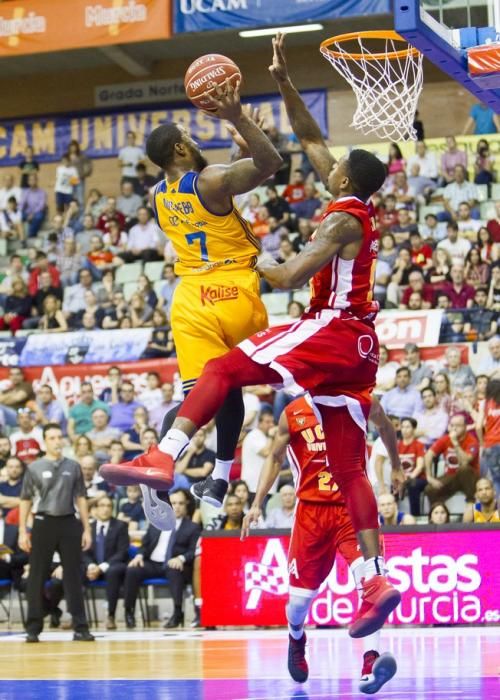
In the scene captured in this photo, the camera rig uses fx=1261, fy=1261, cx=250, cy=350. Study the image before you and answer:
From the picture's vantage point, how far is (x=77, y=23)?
23.2m

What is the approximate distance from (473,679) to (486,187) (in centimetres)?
1345

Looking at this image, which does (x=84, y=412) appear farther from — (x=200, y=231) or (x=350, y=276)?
(x=350, y=276)

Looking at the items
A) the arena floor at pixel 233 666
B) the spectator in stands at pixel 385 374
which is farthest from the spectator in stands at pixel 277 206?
the arena floor at pixel 233 666

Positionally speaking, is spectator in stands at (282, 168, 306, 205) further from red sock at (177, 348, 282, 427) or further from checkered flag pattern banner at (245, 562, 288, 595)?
red sock at (177, 348, 282, 427)

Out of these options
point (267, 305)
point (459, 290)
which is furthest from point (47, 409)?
point (459, 290)

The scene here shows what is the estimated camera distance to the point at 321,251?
7.09 metres

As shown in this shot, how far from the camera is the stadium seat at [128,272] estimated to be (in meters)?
21.9

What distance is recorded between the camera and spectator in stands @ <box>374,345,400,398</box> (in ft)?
56.4

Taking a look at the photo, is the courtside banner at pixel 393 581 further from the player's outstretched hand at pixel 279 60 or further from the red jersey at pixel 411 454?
the player's outstretched hand at pixel 279 60

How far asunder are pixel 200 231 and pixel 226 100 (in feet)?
2.98

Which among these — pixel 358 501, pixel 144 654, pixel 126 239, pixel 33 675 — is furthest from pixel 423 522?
pixel 126 239

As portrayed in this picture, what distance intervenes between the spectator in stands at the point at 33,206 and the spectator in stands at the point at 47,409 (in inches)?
263

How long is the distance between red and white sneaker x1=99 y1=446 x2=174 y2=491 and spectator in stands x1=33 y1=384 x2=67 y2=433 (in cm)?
1248

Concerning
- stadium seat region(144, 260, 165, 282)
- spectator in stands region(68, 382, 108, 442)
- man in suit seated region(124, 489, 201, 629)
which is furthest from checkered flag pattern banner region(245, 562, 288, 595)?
stadium seat region(144, 260, 165, 282)
